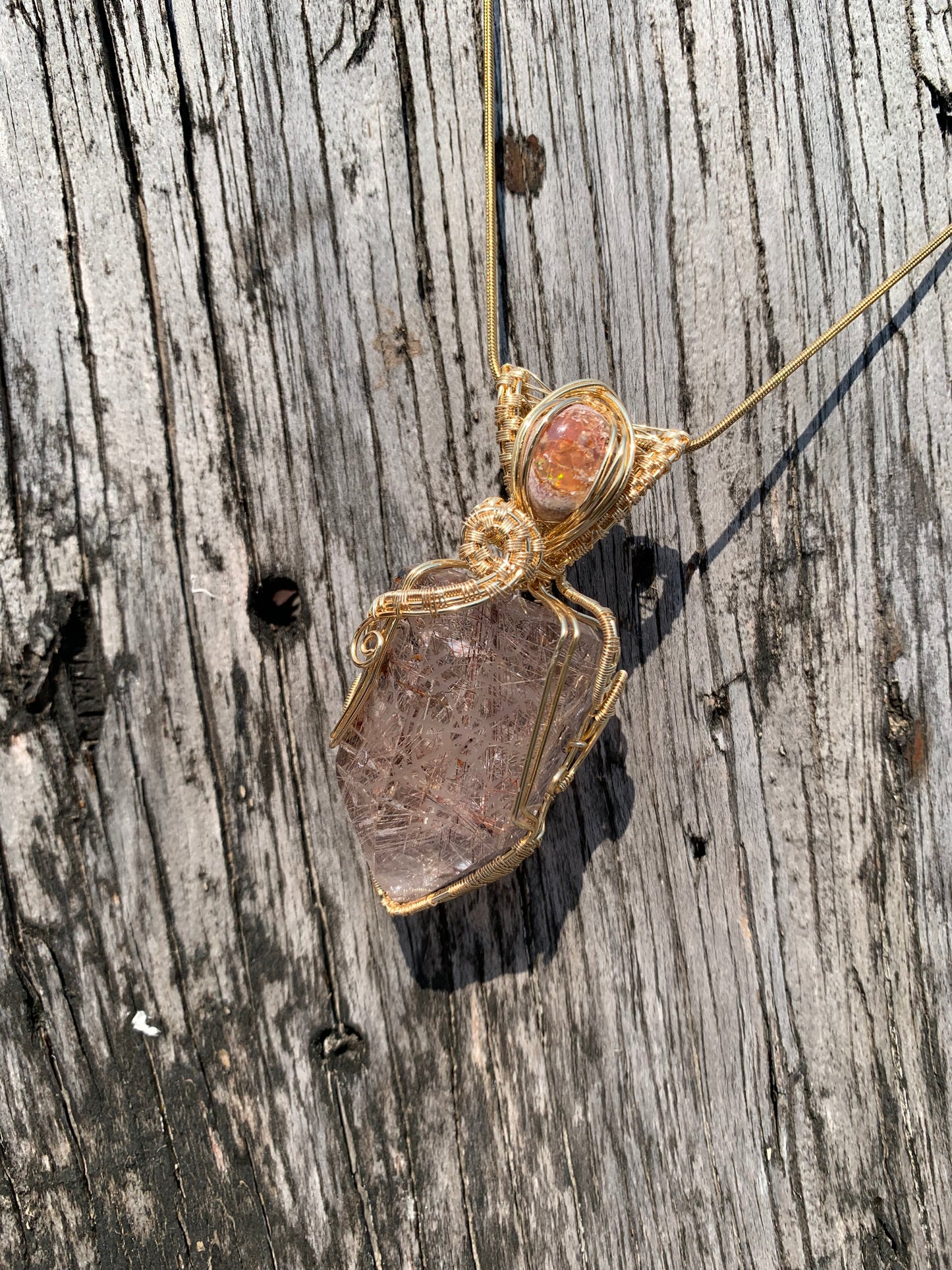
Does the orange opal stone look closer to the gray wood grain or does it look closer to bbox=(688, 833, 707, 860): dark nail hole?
the gray wood grain

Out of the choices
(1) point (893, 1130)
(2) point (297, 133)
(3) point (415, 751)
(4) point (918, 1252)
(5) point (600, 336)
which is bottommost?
(4) point (918, 1252)

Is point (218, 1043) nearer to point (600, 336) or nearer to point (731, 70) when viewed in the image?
point (600, 336)

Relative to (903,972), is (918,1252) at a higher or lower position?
lower

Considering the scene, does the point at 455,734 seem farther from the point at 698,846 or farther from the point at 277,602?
the point at 698,846

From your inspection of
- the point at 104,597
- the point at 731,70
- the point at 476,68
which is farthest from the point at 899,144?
the point at 104,597

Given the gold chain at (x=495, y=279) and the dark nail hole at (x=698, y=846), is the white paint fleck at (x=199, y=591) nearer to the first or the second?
the gold chain at (x=495, y=279)

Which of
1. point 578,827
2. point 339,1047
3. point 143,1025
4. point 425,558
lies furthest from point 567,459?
point 143,1025

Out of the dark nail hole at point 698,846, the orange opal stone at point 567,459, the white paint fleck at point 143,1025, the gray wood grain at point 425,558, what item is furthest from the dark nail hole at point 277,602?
the dark nail hole at point 698,846

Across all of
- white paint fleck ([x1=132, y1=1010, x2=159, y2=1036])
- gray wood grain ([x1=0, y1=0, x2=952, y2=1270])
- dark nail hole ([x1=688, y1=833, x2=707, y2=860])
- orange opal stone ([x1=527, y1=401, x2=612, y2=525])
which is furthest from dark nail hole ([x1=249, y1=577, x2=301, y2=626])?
dark nail hole ([x1=688, y1=833, x2=707, y2=860])
